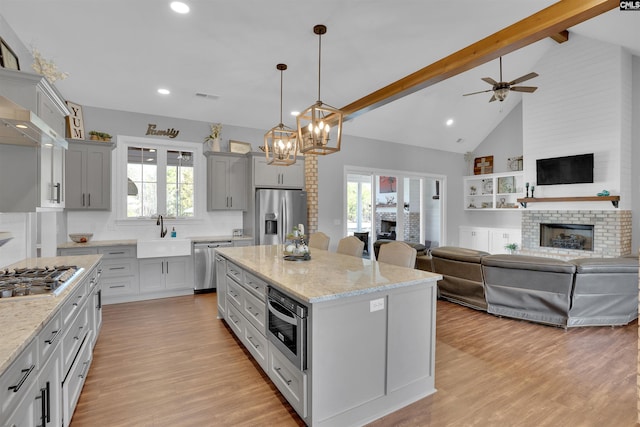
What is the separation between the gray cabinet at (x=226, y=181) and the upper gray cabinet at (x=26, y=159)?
9.70 feet

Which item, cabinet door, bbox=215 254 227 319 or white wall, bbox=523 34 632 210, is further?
white wall, bbox=523 34 632 210

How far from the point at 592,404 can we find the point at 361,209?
207 inches

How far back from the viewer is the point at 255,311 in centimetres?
275

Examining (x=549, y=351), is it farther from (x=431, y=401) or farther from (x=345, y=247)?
(x=345, y=247)

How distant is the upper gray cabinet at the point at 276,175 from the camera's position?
5742 mm

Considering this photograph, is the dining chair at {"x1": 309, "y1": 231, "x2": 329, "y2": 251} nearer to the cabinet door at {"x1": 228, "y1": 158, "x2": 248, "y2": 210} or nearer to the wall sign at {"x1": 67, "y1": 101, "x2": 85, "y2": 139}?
the cabinet door at {"x1": 228, "y1": 158, "x2": 248, "y2": 210}

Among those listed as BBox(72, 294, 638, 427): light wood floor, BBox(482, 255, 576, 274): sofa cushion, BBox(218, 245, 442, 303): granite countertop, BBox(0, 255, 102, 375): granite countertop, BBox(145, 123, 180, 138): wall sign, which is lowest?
BBox(72, 294, 638, 427): light wood floor

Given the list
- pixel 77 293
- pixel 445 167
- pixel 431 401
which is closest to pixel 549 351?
pixel 431 401

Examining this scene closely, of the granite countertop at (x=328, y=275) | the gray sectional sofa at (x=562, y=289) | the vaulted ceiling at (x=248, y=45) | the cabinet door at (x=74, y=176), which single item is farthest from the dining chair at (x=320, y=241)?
the cabinet door at (x=74, y=176)

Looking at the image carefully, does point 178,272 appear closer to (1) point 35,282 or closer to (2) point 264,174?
(2) point 264,174

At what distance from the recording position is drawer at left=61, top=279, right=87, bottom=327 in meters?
1.87

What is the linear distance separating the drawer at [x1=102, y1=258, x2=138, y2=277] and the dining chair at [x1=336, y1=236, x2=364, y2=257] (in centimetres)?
321

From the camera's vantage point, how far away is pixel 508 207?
794 cm

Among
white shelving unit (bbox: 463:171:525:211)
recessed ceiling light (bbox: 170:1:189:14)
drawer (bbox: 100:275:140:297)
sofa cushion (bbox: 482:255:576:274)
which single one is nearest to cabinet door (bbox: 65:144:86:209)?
drawer (bbox: 100:275:140:297)
